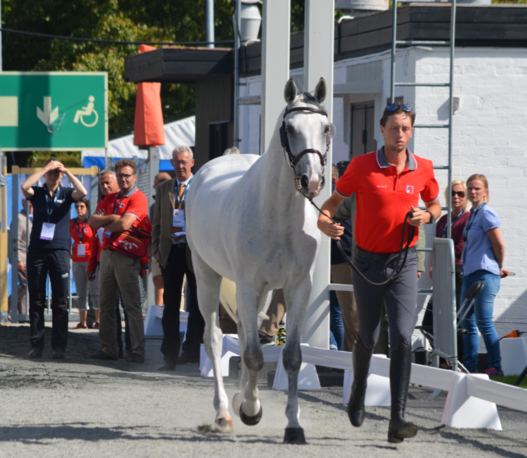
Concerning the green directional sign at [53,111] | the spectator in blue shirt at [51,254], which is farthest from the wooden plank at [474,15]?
the green directional sign at [53,111]

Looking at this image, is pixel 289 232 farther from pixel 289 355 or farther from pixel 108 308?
pixel 108 308

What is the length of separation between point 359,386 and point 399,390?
1.20ft

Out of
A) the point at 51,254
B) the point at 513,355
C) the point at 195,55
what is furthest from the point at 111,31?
the point at 513,355

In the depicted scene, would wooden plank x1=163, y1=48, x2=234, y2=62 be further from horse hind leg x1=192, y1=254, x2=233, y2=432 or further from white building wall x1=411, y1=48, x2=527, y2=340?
horse hind leg x1=192, y1=254, x2=233, y2=432

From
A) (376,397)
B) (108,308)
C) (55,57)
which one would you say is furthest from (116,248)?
(55,57)

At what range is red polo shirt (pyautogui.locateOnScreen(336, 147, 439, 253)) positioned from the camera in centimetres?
563

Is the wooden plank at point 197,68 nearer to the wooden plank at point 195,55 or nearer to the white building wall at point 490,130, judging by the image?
the wooden plank at point 195,55

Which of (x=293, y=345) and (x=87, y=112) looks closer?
(x=293, y=345)

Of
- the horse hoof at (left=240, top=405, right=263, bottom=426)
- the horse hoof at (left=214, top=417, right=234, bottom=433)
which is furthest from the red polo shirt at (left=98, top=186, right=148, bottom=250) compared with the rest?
the horse hoof at (left=240, top=405, right=263, bottom=426)

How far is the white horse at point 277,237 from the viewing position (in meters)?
5.27

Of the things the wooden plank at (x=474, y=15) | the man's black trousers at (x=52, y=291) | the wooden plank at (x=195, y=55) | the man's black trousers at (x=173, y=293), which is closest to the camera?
the man's black trousers at (x=173, y=293)

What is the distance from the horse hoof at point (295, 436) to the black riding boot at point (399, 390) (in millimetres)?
574

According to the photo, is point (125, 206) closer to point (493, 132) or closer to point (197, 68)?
point (493, 132)

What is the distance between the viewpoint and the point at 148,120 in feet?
55.3
